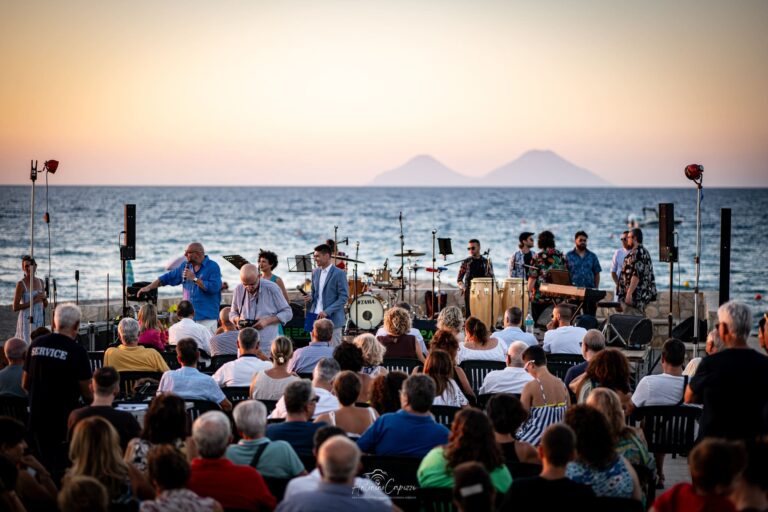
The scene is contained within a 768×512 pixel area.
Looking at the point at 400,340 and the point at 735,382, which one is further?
the point at 400,340

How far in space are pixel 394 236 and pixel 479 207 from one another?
3307 centimetres

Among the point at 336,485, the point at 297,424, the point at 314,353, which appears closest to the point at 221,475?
the point at 336,485

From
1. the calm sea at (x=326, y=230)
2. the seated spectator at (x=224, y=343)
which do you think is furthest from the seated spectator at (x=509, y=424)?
the calm sea at (x=326, y=230)

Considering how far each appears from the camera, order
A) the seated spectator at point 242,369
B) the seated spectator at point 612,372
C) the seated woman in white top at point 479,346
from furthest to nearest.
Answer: the seated woman in white top at point 479,346 → the seated spectator at point 242,369 → the seated spectator at point 612,372

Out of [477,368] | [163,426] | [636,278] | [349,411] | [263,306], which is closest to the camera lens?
[163,426]

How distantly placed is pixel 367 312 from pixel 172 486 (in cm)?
982

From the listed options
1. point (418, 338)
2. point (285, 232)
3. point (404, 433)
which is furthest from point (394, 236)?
point (404, 433)

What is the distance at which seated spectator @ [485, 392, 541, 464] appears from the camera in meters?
4.91

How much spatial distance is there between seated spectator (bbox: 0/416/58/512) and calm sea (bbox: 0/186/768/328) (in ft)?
73.6

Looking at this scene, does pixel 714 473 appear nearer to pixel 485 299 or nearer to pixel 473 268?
pixel 485 299

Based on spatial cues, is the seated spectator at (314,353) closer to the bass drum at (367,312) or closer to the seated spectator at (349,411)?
the seated spectator at (349,411)

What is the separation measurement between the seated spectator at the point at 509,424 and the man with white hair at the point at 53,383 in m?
2.72

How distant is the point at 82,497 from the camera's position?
3791 millimetres

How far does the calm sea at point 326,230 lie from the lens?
38969mm
